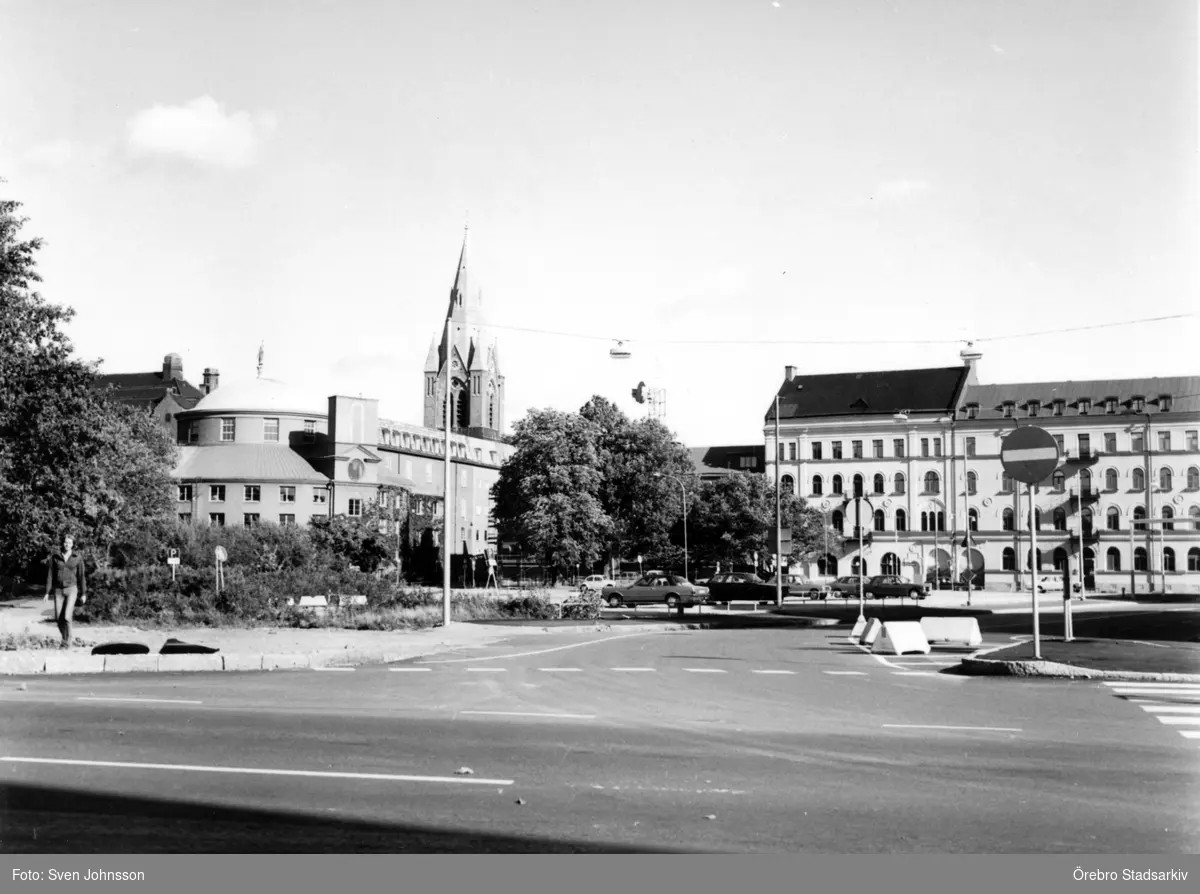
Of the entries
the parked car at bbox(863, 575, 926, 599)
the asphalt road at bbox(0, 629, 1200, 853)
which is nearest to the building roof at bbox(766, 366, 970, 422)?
the parked car at bbox(863, 575, 926, 599)

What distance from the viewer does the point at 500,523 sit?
3164 inches

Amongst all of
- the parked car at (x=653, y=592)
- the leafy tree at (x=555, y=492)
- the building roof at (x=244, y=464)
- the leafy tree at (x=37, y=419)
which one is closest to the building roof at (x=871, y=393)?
the leafy tree at (x=555, y=492)

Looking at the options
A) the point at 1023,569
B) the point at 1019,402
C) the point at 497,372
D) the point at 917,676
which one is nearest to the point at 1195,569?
the point at 1023,569

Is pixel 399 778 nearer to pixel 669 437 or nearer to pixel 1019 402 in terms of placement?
pixel 669 437

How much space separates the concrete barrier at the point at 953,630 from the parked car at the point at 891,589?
40794 millimetres

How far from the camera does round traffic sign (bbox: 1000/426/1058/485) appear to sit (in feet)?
48.2

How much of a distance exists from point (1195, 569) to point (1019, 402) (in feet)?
66.2

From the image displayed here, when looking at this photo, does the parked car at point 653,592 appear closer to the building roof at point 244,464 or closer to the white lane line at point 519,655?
the white lane line at point 519,655

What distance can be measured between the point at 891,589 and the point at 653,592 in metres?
17.2

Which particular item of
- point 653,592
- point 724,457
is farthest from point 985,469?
point 653,592

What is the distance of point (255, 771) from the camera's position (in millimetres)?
8016

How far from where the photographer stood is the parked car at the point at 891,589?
205 feet

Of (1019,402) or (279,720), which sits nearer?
(279,720)

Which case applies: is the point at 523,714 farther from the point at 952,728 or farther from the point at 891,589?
the point at 891,589
